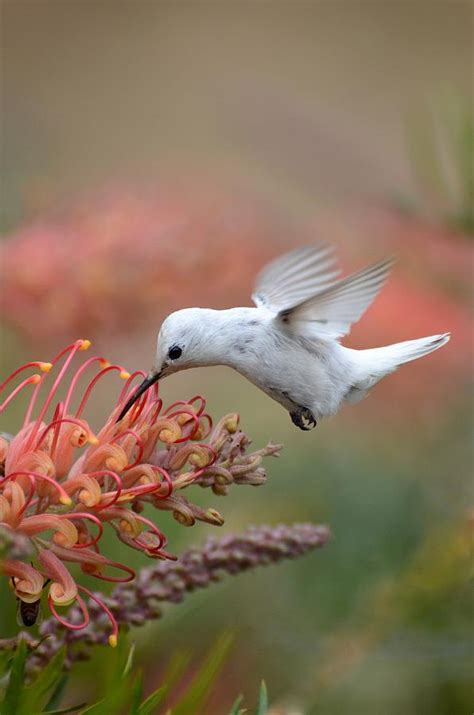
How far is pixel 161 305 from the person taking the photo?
1721mm

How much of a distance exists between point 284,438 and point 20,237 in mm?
588

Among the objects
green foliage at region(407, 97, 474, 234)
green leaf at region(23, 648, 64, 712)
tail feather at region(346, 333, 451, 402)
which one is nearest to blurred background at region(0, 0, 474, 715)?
green foliage at region(407, 97, 474, 234)

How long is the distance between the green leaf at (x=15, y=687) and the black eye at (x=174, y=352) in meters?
0.34

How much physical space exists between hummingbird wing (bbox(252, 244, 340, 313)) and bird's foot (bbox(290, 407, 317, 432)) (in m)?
0.11

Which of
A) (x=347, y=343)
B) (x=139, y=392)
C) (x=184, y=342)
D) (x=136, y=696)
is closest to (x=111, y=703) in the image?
(x=136, y=696)

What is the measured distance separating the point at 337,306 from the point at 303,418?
14cm

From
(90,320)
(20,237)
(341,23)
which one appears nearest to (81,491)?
(90,320)

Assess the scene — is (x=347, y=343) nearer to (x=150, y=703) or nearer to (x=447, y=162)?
(x=447, y=162)

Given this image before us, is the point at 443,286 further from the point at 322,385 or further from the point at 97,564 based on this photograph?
the point at 97,564

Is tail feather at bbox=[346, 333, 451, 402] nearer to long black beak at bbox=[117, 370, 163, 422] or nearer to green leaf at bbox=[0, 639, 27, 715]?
long black beak at bbox=[117, 370, 163, 422]

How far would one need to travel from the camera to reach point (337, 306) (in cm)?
103

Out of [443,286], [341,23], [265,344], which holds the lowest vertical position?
[265,344]

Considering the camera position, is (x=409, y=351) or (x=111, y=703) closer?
(x=111, y=703)

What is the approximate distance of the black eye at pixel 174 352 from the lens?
37.3 inches
